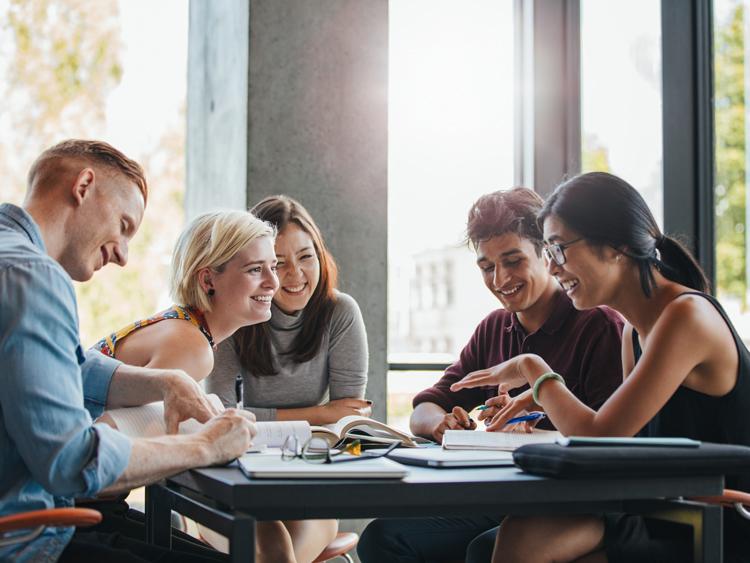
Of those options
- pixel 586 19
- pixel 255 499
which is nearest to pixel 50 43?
pixel 586 19

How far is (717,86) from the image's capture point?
3902 millimetres

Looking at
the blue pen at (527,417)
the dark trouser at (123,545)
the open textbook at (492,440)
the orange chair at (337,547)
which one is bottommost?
the orange chair at (337,547)

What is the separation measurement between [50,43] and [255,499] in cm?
393

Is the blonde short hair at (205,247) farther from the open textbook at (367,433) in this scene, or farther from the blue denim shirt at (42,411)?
the blue denim shirt at (42,411)

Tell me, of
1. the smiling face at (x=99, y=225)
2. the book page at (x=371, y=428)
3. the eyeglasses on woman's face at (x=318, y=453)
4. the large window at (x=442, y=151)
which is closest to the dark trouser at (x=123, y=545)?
the eyeglasses on woman's face at (x=318, y=453)

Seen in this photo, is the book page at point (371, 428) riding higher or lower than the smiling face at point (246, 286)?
lower

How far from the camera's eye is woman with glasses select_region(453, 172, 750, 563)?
66.2 inches

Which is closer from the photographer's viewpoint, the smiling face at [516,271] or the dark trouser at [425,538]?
the dark trouser at [425,538]

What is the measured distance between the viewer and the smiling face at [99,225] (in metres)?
1.77

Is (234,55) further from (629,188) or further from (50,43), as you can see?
(629,188)

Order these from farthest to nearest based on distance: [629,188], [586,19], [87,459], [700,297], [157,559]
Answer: [586,19], [629,188], [700,297], [157,559], [87,459]

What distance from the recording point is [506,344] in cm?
278

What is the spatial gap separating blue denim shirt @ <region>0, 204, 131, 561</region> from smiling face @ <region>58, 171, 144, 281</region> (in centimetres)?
25

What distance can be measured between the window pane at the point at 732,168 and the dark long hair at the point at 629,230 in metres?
1.82
